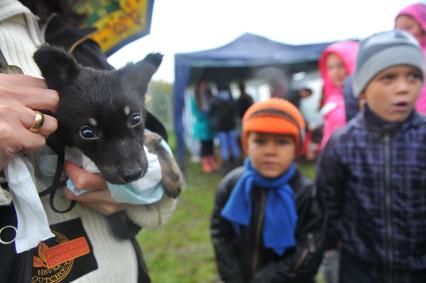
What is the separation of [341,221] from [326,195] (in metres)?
0.18

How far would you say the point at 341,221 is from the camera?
205 cm

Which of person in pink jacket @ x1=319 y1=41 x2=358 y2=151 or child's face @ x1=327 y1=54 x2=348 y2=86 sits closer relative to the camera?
person in pink jacket @ x1=319 y1=41 x2=358 y2=151

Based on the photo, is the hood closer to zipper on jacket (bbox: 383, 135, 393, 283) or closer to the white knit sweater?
zipper on jacket (bbox: 383, 135, 393, 283)

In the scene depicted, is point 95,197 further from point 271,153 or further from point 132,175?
point 271,153

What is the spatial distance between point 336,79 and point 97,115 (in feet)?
10.2

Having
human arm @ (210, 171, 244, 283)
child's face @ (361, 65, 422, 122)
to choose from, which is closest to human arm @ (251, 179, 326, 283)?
human arm @ (210, 171, 244, 283)

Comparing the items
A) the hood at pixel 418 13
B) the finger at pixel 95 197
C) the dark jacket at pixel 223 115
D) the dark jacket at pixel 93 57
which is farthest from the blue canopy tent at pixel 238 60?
the finger at pixel 95 197

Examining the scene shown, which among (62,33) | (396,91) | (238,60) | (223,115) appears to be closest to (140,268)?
(62,33)

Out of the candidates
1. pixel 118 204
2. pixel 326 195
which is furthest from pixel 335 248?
→ pixel 118 204

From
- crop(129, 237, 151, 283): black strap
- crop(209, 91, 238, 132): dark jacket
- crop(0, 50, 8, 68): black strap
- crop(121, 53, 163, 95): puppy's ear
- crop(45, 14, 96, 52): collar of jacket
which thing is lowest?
crop(209, 91, 238, 132): dark jacket

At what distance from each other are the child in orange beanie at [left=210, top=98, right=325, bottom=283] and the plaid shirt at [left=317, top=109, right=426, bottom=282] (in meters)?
0.23

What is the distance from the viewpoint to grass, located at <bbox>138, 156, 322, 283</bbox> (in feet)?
10.8

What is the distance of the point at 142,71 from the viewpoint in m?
0.96

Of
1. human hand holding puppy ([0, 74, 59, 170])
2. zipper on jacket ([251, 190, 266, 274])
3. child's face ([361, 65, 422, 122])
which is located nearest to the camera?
human hand holding puppy ([0, 74, 59, 170])
